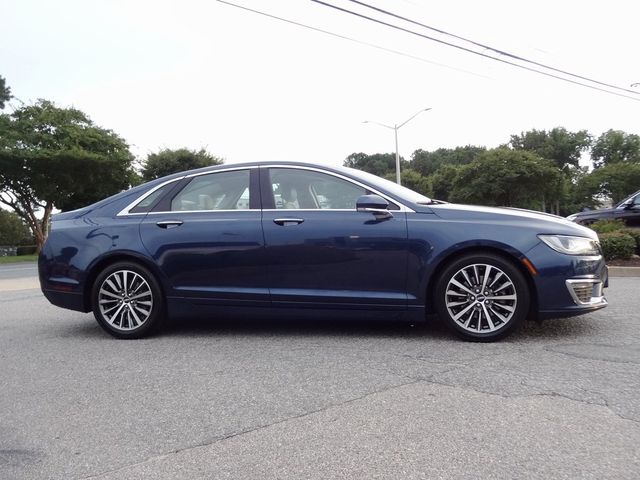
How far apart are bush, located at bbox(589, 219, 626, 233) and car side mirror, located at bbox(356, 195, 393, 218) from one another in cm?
911

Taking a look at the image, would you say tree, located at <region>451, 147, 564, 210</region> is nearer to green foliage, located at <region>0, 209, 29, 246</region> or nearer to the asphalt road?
the asphalt road

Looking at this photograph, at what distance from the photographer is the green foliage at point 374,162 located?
303 feet

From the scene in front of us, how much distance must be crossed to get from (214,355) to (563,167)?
7619cm

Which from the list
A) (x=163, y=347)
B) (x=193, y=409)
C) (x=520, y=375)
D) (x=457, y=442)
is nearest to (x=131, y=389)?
(x=193, y=409)

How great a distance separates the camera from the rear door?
16.0 ft

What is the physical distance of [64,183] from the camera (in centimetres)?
3397

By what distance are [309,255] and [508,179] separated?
50674 mm

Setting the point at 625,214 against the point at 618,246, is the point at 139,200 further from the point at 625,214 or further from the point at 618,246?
the point at 625,214

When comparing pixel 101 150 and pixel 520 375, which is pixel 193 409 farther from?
pixel 101 150

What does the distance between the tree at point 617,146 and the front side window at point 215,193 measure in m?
78.0

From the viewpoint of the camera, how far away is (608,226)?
40.5 ft

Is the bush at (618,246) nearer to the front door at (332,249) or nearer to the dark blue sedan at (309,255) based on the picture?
the dark blue sedan at (309,255)

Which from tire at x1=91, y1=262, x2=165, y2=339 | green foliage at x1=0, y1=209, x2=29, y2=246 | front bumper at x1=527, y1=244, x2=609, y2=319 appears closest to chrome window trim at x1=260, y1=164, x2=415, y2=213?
front bumper at x1=527, y1=244, x2=609, y2=319

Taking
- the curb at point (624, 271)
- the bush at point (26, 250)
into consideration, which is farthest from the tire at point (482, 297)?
the bush at point (26, 250)
